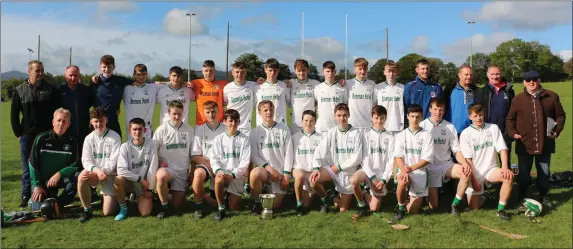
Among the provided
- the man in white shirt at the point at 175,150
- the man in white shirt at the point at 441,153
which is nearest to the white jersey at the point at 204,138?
the man in white shirt at the point at 175,150

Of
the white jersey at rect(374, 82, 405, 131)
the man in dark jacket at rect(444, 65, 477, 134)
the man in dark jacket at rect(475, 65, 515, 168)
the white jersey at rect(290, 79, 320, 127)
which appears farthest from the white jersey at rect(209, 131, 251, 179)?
the man in dark jacket at rect(475, 65, 515, 168)

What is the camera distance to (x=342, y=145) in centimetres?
584

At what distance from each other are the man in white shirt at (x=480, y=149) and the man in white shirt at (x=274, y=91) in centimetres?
261

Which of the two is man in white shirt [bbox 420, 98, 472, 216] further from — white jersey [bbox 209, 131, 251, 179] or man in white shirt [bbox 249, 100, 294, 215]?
white jersey [bbox 209, 131, 251, 179]

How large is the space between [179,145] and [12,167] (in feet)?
19.3

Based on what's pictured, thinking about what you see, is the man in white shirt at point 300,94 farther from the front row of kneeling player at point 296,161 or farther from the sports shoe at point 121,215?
the sports shoe at point 121,215

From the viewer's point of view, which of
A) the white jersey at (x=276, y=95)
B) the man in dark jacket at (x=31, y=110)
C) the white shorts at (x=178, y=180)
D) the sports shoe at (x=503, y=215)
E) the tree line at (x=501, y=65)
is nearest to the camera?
the sports shoe at (x=503, y=215)

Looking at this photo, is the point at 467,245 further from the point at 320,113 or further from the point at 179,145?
the point at 179,145

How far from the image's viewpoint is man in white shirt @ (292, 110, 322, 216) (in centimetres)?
578

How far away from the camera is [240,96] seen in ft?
22.4

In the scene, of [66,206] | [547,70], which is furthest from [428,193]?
[547,70]

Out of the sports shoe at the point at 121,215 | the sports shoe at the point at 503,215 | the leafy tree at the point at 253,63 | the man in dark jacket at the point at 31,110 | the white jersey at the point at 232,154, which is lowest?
the sports shoe at the point at 121,215

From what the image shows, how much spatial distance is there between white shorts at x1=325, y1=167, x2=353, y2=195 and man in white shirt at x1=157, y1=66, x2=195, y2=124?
2.43m

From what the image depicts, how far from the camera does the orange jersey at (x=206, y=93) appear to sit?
674cm
